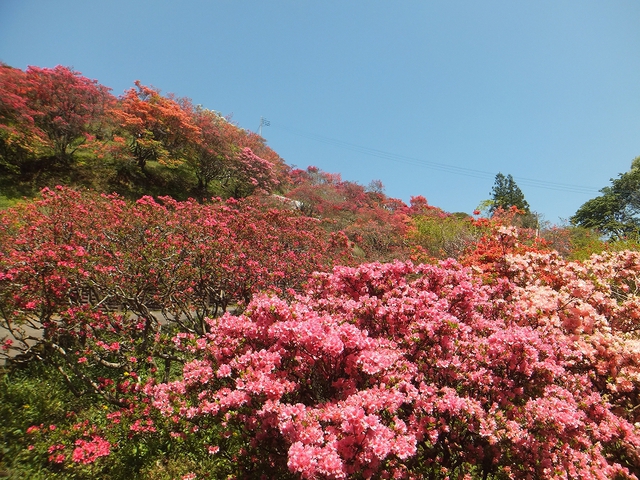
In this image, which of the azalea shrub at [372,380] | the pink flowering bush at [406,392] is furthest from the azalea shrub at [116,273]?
the pink flowering bush at [406,392]

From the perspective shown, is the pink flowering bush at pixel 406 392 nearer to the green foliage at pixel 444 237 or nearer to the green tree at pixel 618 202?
the green foliage at pixel 444 237

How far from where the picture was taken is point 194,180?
76.3 ft

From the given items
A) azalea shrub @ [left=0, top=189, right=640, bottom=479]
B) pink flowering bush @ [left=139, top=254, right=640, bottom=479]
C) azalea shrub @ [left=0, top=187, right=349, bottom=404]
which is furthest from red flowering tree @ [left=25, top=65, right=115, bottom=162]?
pink flowering bush @ [left=139, top=254, right=640, bottom=479]

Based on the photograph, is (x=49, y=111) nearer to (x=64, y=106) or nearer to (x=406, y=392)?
(x=64, y=106)

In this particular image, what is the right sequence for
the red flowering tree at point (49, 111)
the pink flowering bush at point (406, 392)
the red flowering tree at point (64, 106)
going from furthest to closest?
the red flowering tree at point (64, 106) → the red flowering tree at point (49, 111) → the pink flowering bush at point (406, 392)

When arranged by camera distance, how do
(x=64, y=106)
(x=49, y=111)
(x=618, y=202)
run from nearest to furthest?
(x=49, y=111)
(x=64, y=106)
(x=618, y=202)

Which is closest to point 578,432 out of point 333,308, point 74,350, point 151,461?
point 333,308

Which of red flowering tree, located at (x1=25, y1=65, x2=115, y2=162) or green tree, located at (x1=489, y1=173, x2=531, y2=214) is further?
green tree, located at (x1=489, y1=173, x2=531, y2=214)

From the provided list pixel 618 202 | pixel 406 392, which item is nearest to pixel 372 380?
pixel 406 392

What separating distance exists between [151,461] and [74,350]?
3200mm

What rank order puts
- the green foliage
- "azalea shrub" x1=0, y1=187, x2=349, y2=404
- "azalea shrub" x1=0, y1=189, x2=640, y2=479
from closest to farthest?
"azalea shrub" x1=0, y1=189, x2=640, y2=479 < "azalea shrub" x1=0, y1=187, x2=349, y2=404 < the green foliage

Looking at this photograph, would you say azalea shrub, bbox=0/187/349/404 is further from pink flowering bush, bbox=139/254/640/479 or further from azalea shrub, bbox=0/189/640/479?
pink flowering bush, bbox=139/254/640/479

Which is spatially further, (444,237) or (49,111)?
(49,111)

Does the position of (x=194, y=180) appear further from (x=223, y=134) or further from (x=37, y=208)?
(x=37, y=208)
